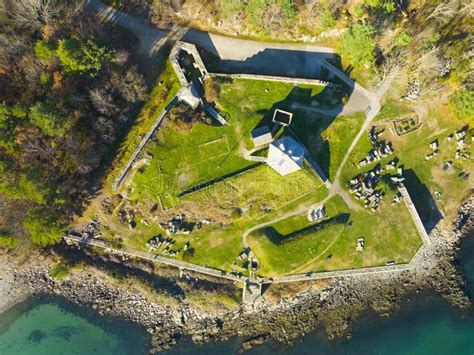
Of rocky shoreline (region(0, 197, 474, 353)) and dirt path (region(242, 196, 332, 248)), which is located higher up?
dirt path (region(242, 196, 332, 248))

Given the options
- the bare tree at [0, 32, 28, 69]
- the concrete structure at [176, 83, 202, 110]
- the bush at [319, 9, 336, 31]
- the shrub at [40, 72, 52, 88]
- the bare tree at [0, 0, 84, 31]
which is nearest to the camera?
the shrub at [40, 72, 52, 88]

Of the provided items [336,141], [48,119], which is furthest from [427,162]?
[48,119]

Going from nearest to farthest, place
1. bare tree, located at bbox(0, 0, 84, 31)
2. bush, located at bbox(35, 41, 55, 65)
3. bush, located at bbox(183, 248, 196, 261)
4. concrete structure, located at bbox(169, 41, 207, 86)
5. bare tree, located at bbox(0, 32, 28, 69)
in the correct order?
1. bush, located at bbox(35, 41, 55, 65)
2. bare tree, located at bbox(0, 32, 28, 69)
3. bare tree, located at bbox(0, 0, 84, 31)
4. concrete structure, located at bbox(169, 41, 207, 86)
5. bush, located at bbox(183, 248, 196, 261)

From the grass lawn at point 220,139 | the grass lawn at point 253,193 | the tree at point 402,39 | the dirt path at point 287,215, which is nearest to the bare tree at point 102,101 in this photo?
the grass lawn at point 220,139

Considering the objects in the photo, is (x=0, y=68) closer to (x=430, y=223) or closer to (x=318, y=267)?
(x=318, y=267)

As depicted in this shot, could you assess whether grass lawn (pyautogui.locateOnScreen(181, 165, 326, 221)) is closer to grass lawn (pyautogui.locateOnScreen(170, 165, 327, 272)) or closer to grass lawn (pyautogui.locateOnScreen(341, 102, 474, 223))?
grass lawn (pyautogui.locateOnScreen(170, 165, 327, 272))

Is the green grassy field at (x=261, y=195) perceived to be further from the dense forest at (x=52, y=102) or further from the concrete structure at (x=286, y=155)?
A: the dense forest at (x=52, y=102)

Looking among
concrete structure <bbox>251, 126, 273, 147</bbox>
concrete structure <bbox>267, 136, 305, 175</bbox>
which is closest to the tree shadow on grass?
concrete structure <bbox>267, 136, 305, 175</bbox>
